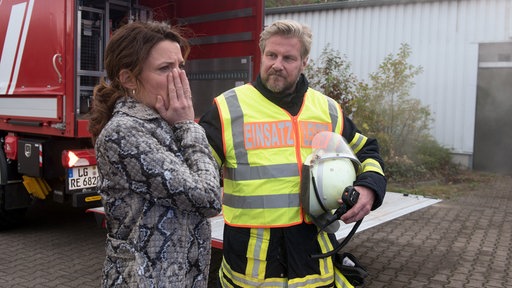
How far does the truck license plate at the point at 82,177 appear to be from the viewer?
457 cm

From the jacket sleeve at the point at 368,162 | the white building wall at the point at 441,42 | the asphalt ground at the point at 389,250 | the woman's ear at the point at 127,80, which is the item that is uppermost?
the white building wall at the point at 441,42

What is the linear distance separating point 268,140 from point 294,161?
135 mm

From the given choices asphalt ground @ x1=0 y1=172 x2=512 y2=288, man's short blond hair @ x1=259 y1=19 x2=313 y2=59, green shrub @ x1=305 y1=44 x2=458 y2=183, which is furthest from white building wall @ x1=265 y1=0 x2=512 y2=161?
man's short blond hair @ x1=259 y1=19 x2=313 y2=59

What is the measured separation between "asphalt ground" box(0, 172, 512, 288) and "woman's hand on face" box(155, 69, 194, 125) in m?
2.93

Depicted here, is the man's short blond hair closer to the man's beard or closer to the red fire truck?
the man's beard

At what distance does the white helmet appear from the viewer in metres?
2.01

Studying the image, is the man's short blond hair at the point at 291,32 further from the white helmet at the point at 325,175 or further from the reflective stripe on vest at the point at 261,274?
the reflective stripe on vest at the point at 261,274

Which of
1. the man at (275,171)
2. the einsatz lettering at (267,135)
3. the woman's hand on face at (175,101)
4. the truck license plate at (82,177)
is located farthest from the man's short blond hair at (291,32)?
the truck license plate at (82,177)

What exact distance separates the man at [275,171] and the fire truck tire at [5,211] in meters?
3.83

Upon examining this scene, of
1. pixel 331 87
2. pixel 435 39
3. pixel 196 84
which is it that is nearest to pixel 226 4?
pixel 196 84

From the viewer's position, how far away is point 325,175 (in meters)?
2.01

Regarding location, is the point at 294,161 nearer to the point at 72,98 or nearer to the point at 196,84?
the point at 72,98

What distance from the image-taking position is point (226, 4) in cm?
545

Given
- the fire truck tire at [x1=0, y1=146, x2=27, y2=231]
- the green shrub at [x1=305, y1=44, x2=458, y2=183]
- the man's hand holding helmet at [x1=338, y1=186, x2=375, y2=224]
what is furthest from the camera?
the green shrub at [x1=305, y1=44, x2=458, y2=183]
